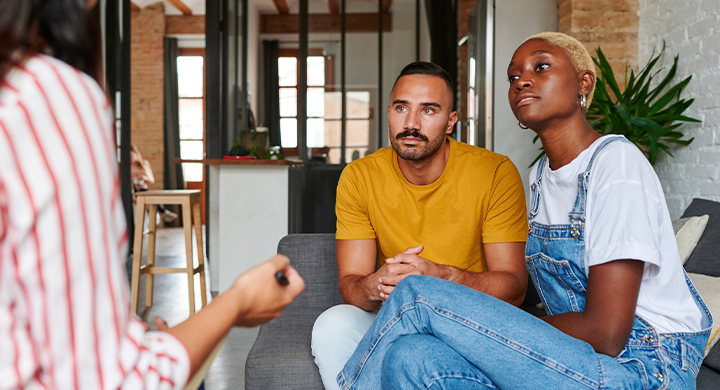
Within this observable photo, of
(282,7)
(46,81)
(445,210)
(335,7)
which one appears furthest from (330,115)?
(46,81)

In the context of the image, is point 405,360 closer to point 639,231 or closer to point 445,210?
point 639,231

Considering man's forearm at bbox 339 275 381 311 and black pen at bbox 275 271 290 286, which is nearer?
black pen at bbox 275 271 290 286

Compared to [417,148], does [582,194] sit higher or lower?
lower

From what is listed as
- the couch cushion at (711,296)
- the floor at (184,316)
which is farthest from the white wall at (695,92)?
the floor at (184,316)

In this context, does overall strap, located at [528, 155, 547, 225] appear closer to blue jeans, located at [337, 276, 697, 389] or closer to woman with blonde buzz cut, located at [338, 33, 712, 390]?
woman with blonde buzz cut, located at [338, 33, 712, 390]

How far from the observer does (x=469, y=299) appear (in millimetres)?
1155

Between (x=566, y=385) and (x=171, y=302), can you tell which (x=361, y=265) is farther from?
(x=171, y=302)

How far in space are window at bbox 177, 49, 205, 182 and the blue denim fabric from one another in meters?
8.53

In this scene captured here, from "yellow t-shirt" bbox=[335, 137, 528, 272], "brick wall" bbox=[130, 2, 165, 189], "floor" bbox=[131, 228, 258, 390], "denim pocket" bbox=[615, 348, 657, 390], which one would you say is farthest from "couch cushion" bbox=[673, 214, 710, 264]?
"brick wall" bbox=[130, 2, 165, 189]

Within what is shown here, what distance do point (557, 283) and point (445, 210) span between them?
0.47 metres

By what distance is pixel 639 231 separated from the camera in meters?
1.11

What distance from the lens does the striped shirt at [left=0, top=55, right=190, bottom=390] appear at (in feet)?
1.36

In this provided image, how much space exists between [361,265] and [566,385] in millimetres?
802

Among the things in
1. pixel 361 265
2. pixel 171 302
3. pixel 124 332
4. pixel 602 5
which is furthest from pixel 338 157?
pixel 124 332
